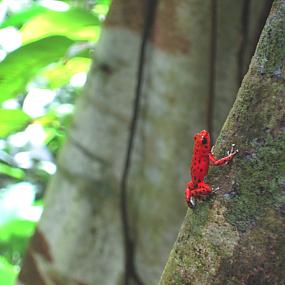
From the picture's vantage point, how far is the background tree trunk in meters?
0.75

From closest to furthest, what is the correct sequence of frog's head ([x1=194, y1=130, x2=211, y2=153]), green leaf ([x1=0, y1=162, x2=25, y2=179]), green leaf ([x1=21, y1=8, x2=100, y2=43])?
frog's head ([x1=194, y1=130, x2=211, y2=153]) → green leaf ([x1=21, y1=8, x2=100, y2=43]) → green leaf ([x1=0, y1=162, x2=25, y2=179])

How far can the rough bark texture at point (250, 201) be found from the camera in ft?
1.16

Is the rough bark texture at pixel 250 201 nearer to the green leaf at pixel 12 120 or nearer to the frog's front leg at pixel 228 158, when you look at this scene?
the frog's front leg at pixel 228 158

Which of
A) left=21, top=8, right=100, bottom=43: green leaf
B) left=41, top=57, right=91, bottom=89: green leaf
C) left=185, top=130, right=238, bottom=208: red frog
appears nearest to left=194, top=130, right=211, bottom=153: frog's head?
left=185, top=130, right=238, bottom=208: red frog

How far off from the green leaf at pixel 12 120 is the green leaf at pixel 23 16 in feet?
A: 0.44

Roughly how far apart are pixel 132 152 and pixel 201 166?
343 mm

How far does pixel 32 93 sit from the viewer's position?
1206mm

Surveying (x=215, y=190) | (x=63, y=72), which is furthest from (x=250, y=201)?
(x=63, y=72)

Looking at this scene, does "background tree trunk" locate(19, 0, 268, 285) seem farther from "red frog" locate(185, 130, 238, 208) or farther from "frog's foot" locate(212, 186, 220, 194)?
"frog's foot" locate(212, 186, 220, 194)

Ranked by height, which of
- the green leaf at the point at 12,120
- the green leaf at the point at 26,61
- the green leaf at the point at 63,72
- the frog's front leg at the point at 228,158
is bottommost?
the green leaf at the point at 12,120

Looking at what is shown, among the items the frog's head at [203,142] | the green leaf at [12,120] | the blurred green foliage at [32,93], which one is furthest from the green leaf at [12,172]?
the frog's head at [203,142]

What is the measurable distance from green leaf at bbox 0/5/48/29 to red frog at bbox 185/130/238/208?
1.63 feet

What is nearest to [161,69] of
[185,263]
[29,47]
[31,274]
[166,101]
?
[166,101]

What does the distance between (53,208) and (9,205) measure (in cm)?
28
